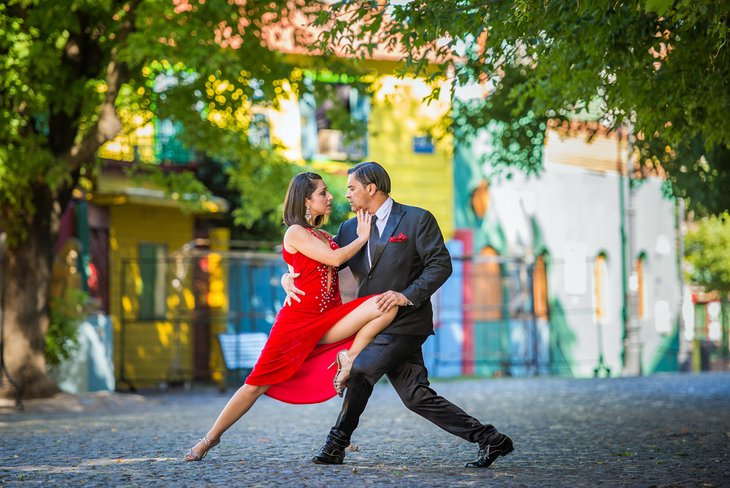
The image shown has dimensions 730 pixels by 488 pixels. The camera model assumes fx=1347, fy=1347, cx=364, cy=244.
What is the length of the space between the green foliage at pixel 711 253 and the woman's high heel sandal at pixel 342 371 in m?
37.3

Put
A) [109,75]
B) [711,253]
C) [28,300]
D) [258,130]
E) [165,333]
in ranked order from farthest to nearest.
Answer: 1. [711,253]
2. [165,333]
3. [258,130]
4. [28,300]
5. [109,75]

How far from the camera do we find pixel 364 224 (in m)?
8.22

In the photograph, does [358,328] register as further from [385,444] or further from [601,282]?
[601,282]

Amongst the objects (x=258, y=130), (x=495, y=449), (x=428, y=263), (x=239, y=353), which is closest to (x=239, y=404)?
(x=428, y=263)

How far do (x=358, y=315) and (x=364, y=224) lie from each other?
56cm

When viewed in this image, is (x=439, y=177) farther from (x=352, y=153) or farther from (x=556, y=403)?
(x=556, y=403)

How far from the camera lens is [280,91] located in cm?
1862

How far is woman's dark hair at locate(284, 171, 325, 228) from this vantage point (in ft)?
27.5

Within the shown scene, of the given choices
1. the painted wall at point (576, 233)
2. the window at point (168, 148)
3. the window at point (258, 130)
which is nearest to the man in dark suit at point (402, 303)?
the window at point (258, 130)

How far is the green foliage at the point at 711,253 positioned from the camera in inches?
1737

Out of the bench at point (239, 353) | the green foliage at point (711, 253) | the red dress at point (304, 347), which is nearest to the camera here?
the red dress at point (304, 347)

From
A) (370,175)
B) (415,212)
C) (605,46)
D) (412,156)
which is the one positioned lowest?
(415,212)

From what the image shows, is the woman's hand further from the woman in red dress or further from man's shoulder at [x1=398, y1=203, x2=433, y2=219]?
man's shoulder at [x1=398, y1=203, x2=433, y2=219]

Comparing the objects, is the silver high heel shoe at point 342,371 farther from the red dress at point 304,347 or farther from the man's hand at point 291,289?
the man's hand at point 291,289
